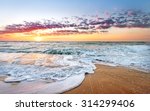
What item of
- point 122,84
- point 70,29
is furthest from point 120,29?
point 122,84

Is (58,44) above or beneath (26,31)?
beneath

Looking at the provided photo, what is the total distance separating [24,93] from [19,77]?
0.73 m

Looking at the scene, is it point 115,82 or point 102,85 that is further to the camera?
point 115,82

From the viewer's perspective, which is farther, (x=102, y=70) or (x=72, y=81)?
(x=102, y=70)

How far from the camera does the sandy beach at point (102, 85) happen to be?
3754mm

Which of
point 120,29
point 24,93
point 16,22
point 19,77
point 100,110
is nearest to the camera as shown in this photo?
point 100,110

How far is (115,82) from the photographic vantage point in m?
4.17

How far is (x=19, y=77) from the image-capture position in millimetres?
4375

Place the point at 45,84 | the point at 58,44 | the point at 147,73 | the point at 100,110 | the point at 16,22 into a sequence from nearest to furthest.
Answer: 1. the point at 100,110
2. the point at 45,84
3. the point at 147,73
4. the point at 16,22
5. the point at 58,44

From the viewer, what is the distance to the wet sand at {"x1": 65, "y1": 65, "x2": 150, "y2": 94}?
3.77 metres

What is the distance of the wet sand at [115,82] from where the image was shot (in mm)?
3770

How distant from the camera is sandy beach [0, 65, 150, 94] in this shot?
3.75 meters

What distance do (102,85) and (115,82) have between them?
0.94ft

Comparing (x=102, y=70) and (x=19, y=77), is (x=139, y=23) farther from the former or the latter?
(x=19, y=77)
